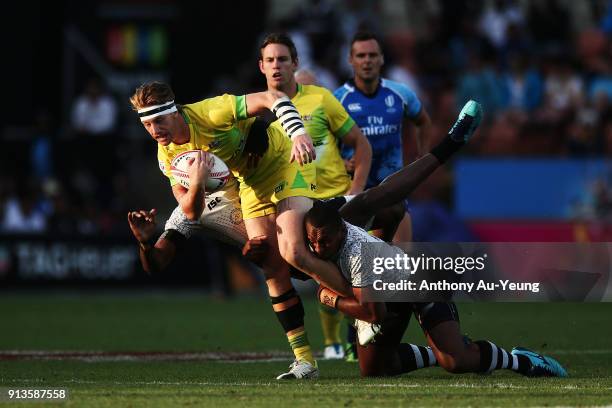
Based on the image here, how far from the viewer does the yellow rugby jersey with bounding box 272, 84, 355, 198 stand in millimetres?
10461

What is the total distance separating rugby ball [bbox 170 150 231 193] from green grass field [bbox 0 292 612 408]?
1371 millimetres

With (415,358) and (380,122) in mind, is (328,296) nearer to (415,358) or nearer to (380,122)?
(415,358)

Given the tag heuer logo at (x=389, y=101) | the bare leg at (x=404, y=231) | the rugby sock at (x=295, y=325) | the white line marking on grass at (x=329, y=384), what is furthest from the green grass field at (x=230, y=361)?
the tag heuer logo at (x=389, y=101)

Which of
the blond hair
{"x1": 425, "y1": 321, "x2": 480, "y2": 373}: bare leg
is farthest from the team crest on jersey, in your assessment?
{"x1": 425, "y1": 321, "x2": 480, "y2": 373}: bare leg

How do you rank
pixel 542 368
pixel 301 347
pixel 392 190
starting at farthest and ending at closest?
pixel 392 190, pixel 301 347, pixel 542 368

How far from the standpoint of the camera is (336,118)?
10.5m

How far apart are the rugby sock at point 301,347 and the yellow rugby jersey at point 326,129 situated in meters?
1.25

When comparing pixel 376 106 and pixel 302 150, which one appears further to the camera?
pixel 376 106

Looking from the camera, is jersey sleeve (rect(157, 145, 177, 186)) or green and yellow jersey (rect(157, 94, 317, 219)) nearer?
green and yellow jersey (rect(157, 94, 317, 219))

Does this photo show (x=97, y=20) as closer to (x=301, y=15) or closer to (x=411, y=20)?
(x=301, y=15)

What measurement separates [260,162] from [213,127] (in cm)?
55

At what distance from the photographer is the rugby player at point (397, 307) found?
28.7 feet

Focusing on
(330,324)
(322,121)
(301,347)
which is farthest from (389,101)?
(301,347)

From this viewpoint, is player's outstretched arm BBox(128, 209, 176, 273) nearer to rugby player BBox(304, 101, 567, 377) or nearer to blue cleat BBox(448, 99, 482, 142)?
rugby player BBox(304, 101, 567, 377)
